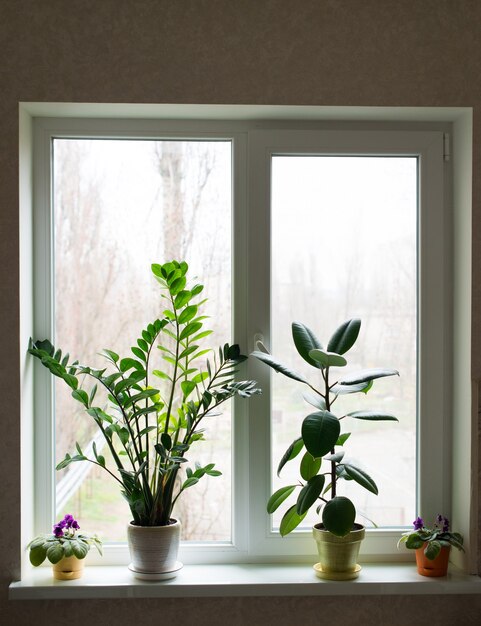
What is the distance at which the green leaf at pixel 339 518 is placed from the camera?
2.23m

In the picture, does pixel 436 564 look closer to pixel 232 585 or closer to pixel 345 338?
pixel 232 585

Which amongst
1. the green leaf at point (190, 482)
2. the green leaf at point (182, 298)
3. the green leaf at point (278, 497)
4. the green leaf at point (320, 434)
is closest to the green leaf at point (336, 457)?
the green leaf at point (320, 434)

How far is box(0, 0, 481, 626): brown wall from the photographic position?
233 centimetres

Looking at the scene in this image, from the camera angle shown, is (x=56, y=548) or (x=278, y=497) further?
(x=278, y=497)

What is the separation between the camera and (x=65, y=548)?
231 centimetres

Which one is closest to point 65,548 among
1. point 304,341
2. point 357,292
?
point 304,341

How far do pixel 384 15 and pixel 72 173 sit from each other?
1139mm

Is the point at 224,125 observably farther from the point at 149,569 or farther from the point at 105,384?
the point at 149,569

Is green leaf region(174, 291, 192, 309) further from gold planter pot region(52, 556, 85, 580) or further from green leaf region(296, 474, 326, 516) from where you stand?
gold planter pot region(52, 556, 85, 580)

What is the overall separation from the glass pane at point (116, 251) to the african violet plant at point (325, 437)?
13.2 inches

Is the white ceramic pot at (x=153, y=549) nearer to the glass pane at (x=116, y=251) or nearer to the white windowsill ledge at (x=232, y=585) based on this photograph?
the white windowsill ledge at (x=232, y=585)

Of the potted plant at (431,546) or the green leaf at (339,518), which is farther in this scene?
the potted plant at (431,546)

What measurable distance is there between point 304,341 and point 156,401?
1.69 ft

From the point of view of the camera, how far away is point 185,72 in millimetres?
2348
